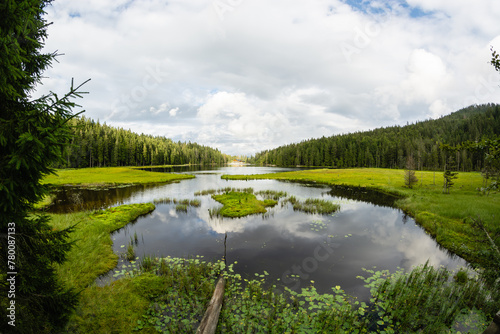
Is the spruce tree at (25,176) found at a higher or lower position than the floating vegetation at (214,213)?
higher

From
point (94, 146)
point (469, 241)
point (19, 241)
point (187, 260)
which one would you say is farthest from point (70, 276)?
point (94, 146)

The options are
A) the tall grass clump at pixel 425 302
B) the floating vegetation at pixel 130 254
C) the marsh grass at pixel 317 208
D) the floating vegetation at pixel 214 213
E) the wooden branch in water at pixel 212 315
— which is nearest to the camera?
the wooden branch in water at pixel 212 315

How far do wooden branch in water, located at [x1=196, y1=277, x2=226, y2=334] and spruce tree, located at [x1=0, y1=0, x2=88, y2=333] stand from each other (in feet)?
14.3

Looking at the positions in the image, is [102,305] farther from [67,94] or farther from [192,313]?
Result: [67,94]

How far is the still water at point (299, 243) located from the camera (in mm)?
13922

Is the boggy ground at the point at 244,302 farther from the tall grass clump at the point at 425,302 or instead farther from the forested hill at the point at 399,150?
the forested hill at the point at 399,150

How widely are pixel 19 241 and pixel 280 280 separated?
38.2 ft

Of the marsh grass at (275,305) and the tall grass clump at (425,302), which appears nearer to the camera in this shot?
the marsh grass at (275,305)

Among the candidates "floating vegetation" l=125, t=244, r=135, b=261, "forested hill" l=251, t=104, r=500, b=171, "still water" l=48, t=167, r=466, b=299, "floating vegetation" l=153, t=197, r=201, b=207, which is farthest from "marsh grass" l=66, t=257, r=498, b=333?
"forested hill" l=251, t=104, r=500, b=171

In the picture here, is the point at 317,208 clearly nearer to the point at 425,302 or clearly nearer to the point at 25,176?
the point at 425,302

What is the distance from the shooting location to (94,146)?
110188mm

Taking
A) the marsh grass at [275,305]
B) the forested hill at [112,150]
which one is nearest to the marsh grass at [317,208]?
the marsh grass at [275,305]

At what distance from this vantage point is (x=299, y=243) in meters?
18.2

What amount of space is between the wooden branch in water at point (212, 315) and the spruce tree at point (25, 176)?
14.3 feet
